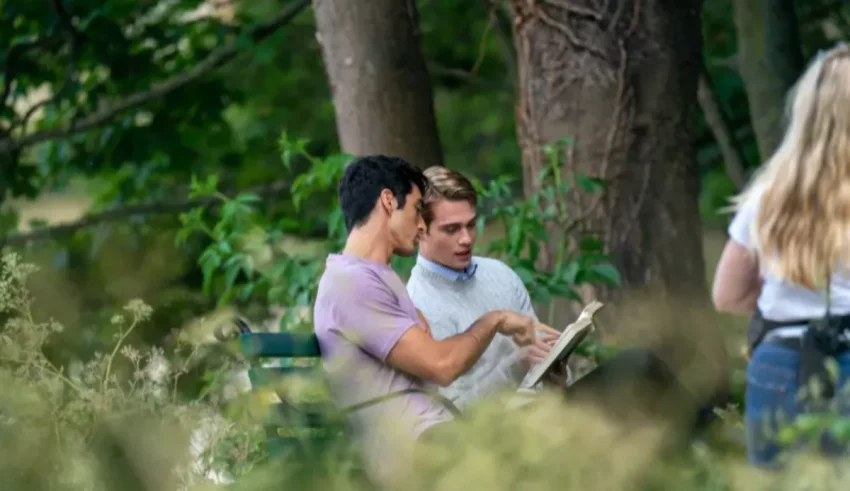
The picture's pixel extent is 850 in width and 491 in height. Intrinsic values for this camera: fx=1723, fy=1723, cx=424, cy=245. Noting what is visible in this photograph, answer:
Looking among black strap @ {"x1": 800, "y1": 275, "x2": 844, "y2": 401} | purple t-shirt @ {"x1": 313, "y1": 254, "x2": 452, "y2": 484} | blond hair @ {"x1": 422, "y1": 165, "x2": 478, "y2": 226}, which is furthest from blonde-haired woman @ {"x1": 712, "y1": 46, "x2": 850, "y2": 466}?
blond hair @ {"x1": 422, "y1": 165, "x2": 478, "y2": 226}

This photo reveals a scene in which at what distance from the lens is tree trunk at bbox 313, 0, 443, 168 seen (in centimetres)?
739

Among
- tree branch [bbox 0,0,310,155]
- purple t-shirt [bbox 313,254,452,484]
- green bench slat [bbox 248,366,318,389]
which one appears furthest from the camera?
tree branch [bbox 0,0,310,155]

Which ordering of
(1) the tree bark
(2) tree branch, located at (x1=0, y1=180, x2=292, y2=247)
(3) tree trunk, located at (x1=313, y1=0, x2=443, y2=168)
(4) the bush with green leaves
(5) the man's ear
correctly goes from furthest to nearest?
(2) tree branch, located at (x1=0, y1=180, x2=292, y2=247), (3) tree trunk, located at (x1=313, y1=0, x2=443, y2=168), (1) the tree bark, (4) the bush with green leaves, (5) the man's ear

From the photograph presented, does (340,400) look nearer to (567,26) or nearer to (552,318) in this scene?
(552,318)

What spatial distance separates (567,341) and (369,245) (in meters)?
0.59

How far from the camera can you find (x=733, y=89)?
12.6 meters

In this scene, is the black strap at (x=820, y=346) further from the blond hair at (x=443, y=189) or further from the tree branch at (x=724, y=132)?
the tree branch at (x=724, y=132)

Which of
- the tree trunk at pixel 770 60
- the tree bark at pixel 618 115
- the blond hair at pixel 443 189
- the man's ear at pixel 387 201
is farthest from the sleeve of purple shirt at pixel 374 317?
the tree trunk at pixel 770 60

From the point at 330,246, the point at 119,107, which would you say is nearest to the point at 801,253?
the point at 330,246

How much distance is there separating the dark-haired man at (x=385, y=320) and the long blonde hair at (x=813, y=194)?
1.06 m

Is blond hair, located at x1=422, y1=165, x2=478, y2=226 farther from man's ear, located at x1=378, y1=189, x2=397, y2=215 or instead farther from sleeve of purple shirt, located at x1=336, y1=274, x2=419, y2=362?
sleeve of purple shirt, located at x1=336, y1=274, x2=419, y2=362

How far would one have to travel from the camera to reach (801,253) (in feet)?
11.7

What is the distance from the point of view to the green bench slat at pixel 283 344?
4.43 metres

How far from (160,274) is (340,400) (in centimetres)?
591
